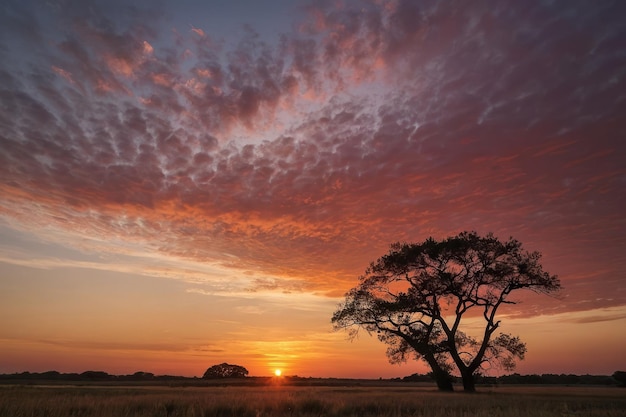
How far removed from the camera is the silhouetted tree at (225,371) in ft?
413

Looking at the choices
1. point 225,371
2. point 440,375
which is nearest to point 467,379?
point 440,375

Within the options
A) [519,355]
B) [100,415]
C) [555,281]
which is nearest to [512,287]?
[555,281]

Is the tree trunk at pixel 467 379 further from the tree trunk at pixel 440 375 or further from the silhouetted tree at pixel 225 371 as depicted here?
the silhouetted tree at pixel 225 371

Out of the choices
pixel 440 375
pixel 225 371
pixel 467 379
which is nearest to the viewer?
pixel 467 379

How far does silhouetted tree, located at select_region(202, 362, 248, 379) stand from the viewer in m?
126

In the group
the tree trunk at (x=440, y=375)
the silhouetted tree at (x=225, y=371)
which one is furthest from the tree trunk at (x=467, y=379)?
the silhouetted tree at (x=225, y=371)

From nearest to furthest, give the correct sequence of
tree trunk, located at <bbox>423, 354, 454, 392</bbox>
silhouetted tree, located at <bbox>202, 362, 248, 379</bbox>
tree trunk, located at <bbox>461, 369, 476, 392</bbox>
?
tree trunk, located at <bbox>461, 369, 476, 392</bbox>
tree trunk, located at <bbox>423, 354, 454, 392</bbox>
silhouetted tree, located at <bbox>202, 362, 248, 379</bbox>

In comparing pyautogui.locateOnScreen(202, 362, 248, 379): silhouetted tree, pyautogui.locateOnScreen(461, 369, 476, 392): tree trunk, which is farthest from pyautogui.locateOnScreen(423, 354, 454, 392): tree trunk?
pyautogui.locateOnScreen(202, 362, 248, 379): silhouetted tree

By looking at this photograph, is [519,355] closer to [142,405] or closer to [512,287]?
[512,287]

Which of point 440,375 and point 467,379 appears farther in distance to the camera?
point 440,375

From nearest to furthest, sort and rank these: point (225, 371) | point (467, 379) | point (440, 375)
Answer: point (467, 379), point (440, 375), point (225, 371)

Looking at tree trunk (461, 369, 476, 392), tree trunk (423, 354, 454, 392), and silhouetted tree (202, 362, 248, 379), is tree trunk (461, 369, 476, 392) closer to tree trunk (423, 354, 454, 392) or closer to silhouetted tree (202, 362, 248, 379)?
tree trunk (423, 354, 454, 392)

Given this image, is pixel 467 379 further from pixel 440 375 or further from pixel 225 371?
pixel 225 371

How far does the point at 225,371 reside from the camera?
127 metres
